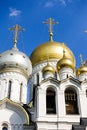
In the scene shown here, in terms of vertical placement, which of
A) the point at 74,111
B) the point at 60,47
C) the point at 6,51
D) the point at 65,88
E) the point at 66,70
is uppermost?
the point at 60,47

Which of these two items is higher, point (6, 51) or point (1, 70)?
point (6, 51)

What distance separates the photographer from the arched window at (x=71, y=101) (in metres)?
13.7

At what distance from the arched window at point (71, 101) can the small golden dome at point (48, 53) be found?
7.04m

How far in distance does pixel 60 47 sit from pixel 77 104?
9.10 meters

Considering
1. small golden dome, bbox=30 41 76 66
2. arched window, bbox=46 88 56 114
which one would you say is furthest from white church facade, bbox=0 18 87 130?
small golden dome, bbox=30 41 76 66

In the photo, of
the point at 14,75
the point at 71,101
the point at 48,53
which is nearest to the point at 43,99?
the point at 71,101

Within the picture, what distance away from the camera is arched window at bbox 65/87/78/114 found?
45.1 feet

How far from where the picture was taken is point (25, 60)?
18312 mm

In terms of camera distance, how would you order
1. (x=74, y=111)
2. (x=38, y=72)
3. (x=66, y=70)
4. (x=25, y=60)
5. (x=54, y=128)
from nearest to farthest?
(x=54, y=128)
(x=74, y=111)
(x=66, y=70)
(x=25, y=60)
(x=38, y=72)

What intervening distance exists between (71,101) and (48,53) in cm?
802

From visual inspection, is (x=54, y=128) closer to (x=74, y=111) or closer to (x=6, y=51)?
(x=74, y=111)

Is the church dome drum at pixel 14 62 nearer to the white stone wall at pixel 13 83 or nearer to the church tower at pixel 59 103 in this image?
the white stone wall at pixel 13 83

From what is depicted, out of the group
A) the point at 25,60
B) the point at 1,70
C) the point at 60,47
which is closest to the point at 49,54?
the point at 60,47

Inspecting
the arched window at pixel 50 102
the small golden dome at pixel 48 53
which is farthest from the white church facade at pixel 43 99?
the small golden dome at pixel 48 53
